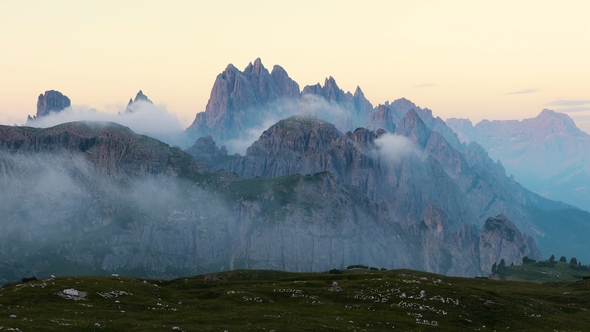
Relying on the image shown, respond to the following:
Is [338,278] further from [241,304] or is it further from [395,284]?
[241,304]

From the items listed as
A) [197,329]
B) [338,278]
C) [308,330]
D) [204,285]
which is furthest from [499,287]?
[197,329]

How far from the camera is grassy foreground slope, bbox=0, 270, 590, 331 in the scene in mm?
98125

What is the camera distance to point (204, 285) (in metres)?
145

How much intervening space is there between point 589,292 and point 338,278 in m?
60.7

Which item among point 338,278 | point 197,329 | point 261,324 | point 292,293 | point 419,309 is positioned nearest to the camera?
point 197,329

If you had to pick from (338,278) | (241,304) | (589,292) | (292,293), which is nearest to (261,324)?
(241,304)

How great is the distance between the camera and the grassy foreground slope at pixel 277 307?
98.1 metres

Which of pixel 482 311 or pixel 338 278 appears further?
pixel 338 278

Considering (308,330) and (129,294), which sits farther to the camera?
(129,294)

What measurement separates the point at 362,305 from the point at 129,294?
43925 mm

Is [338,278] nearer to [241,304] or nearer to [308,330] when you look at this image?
[241,304]

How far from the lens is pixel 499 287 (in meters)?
175

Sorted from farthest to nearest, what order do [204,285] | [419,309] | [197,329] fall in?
[204,285] → [419,309] → [197,329]

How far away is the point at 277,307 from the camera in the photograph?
118562mm
